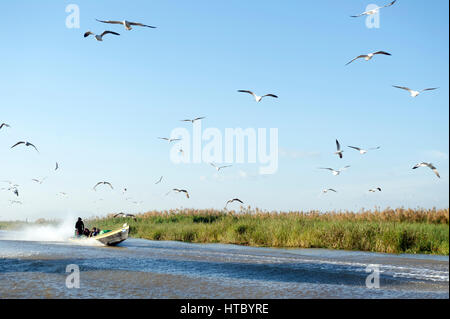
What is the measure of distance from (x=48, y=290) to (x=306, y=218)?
2312 centimetres

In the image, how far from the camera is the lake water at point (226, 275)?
1346cm

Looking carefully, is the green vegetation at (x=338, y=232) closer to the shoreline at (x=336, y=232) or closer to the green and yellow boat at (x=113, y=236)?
the shoreline at (x=336, y=232)

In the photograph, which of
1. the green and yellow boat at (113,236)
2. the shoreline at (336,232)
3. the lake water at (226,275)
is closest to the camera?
the lake water at (226,275)

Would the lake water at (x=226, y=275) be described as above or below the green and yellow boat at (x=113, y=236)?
above

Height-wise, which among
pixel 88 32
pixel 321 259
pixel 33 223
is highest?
pixel 88 32

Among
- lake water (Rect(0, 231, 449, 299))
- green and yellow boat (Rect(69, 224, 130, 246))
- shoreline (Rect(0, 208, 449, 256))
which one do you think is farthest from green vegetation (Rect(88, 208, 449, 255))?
green and yellow boat (Rect(69, 224, 130, 246))

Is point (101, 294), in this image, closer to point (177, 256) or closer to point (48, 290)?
point (48, 290)

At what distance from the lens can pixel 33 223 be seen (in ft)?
230

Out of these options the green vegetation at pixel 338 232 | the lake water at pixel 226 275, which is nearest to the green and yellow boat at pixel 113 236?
the green vegetation at pixel 338 232

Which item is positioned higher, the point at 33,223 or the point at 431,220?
the point at 431,220

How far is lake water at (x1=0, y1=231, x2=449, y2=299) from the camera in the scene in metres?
13.5

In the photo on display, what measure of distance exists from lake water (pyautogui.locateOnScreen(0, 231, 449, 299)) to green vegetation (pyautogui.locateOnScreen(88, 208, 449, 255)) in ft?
5.27

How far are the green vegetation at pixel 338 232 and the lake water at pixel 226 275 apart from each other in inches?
63.2
